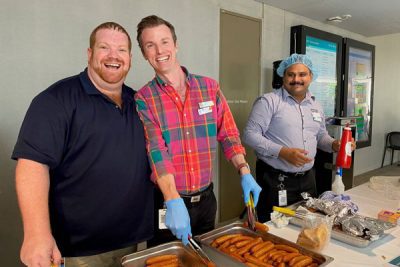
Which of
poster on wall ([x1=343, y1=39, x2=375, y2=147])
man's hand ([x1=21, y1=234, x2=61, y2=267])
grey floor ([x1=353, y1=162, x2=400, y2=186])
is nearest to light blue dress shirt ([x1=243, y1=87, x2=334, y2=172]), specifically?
man's hand ([x1=21, y1=234, x2=61, y2=267])

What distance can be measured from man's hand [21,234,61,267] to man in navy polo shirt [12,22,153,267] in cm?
14

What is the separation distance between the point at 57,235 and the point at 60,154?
38 cm

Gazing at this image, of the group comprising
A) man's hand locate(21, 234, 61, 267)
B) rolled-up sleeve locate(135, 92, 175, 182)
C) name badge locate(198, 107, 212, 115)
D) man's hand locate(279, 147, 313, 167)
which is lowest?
man's hand locate(21, 234, 61, 267)

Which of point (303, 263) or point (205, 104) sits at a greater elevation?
point (205, 104)

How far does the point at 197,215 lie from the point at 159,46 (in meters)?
0.84

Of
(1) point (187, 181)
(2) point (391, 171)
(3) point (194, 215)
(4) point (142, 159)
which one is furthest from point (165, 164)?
(2) point (391, 171)

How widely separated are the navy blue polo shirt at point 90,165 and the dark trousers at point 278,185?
1.09 metres

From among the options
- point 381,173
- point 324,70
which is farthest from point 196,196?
point 381,173

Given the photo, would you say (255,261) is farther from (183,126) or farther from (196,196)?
(183,126)

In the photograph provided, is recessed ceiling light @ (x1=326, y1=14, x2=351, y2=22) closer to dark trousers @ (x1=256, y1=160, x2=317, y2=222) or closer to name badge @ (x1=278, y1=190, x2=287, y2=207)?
dark trousers @ (x1=256, y1=160, x2=317, y2=222)

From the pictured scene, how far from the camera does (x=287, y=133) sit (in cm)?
216

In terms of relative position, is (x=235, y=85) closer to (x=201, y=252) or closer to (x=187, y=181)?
(x=187, y=181)

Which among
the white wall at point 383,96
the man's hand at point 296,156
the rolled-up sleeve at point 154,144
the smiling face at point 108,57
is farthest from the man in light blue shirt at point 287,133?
the white wall at point 383,96

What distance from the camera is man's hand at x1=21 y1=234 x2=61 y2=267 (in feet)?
3.10
